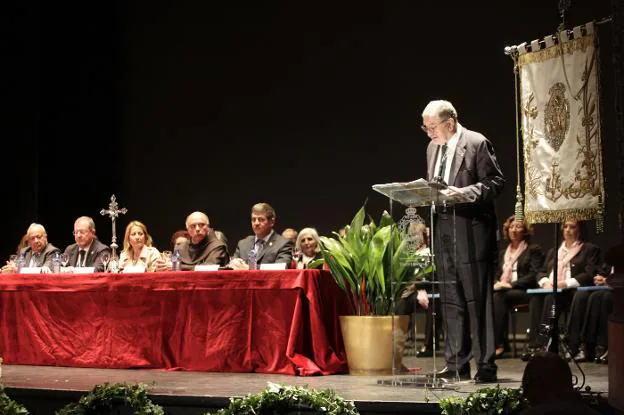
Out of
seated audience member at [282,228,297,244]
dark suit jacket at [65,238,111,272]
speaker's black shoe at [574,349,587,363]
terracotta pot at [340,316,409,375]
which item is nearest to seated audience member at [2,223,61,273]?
dark suit jacket at [65,238,111,272]

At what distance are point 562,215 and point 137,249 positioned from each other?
133 inches

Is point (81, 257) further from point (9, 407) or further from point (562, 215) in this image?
point (562, 215)

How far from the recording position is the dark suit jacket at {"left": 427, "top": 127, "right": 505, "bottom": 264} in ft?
15.1

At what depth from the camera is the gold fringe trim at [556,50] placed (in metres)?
4.27

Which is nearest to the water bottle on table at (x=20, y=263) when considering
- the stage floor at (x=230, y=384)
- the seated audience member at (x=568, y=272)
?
the stage floor at (x=230, y=384)

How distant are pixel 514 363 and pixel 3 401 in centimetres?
345

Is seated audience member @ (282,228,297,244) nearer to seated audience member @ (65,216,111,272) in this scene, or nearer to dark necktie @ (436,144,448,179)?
seated audience member @ (65,216,111,272)

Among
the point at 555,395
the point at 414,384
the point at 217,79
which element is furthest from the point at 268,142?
the point at 555,395

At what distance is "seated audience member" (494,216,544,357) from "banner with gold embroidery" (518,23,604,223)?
2.63 metres

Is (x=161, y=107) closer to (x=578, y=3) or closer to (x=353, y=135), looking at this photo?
(x=353, y=135)

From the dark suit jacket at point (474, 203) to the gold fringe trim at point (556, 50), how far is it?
1.48 feet

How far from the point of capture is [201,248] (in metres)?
6.55

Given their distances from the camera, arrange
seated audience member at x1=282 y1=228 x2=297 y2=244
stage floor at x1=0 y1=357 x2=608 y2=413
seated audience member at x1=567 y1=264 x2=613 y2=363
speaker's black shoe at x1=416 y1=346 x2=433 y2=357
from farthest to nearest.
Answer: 1. seated audience member at x1=282 y1=228 x2=297 y2=244
2. speaker's black shoe at x1=416 y1=346 x2=433 y2=357
3. seated audience member at x1=567 y1=264 x2=613 y2=363
4. stage floor at x1=0 y1=357 x2=608 y2=413

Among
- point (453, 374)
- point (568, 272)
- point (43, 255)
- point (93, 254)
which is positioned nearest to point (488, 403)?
point (453, 374)
